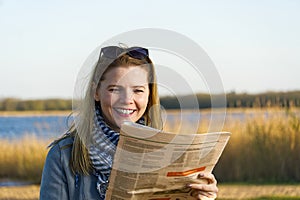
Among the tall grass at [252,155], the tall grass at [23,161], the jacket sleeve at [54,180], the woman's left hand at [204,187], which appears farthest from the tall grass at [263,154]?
the jacket sleeve at [54,180]

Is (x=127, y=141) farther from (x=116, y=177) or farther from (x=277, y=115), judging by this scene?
(x=277, y=115)

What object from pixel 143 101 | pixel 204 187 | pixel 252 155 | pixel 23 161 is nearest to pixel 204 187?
pixel 204 187

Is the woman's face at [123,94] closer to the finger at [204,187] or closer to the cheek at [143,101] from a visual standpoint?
the cheek at [143,101]

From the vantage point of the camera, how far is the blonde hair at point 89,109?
7.06ft

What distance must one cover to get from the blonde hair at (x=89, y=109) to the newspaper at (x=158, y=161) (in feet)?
0.63

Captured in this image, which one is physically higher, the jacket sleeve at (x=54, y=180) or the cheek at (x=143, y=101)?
the cheek at (x=143, y=101)

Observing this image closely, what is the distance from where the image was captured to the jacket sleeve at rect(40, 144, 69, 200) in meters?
2.12

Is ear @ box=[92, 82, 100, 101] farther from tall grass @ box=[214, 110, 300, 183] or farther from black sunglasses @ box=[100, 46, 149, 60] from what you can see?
tall grass @ box=[214, 110, 300, 183]

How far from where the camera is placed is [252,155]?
8.54 meters

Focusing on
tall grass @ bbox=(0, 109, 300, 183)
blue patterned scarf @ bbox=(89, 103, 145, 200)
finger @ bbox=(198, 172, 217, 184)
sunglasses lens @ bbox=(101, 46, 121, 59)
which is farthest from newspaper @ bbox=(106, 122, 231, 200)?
tall grass @ bbox=(0, 109, 300, 183)

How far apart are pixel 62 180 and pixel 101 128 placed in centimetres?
22

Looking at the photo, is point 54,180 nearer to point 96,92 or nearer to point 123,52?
point 96,92

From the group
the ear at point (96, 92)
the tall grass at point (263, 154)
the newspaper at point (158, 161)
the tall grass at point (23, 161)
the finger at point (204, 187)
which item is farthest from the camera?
the tall grass at point (23, 161)

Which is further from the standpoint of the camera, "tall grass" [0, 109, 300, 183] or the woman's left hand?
"tall grass" [0, 109, 300, 183]
